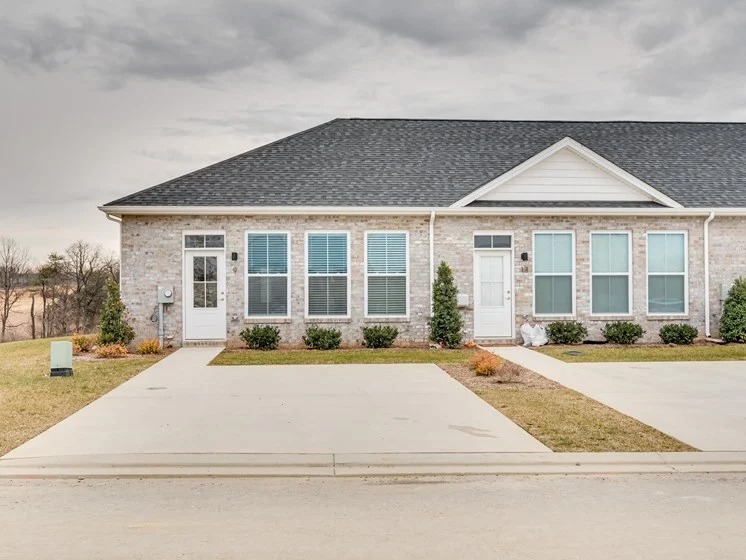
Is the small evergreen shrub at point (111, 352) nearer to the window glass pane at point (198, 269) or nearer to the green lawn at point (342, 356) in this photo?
the green lawn at point (342, 356)

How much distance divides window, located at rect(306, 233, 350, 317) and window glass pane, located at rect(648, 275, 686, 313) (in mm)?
8017

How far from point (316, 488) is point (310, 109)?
22178 mm

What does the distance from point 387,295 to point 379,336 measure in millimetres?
1379

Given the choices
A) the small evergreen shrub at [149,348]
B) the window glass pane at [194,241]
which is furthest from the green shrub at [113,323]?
the window glass pane at [194,241]

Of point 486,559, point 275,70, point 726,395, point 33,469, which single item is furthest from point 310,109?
point 486,559

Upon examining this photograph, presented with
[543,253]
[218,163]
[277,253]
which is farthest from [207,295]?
[543,253]

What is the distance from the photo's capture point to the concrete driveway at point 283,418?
7.56m

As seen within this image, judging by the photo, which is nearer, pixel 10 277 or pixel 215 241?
pixel 215 241

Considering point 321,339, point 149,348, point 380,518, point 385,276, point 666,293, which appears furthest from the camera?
point 666,293

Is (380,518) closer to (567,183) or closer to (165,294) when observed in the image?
(165,294)

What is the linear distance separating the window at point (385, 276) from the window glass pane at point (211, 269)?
382cm

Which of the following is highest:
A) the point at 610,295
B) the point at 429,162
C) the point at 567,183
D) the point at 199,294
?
the point at 429,162

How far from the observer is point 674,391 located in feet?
36.6

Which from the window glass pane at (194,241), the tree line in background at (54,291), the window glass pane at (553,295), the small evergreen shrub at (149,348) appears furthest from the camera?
the tree line in background at (54,291)
